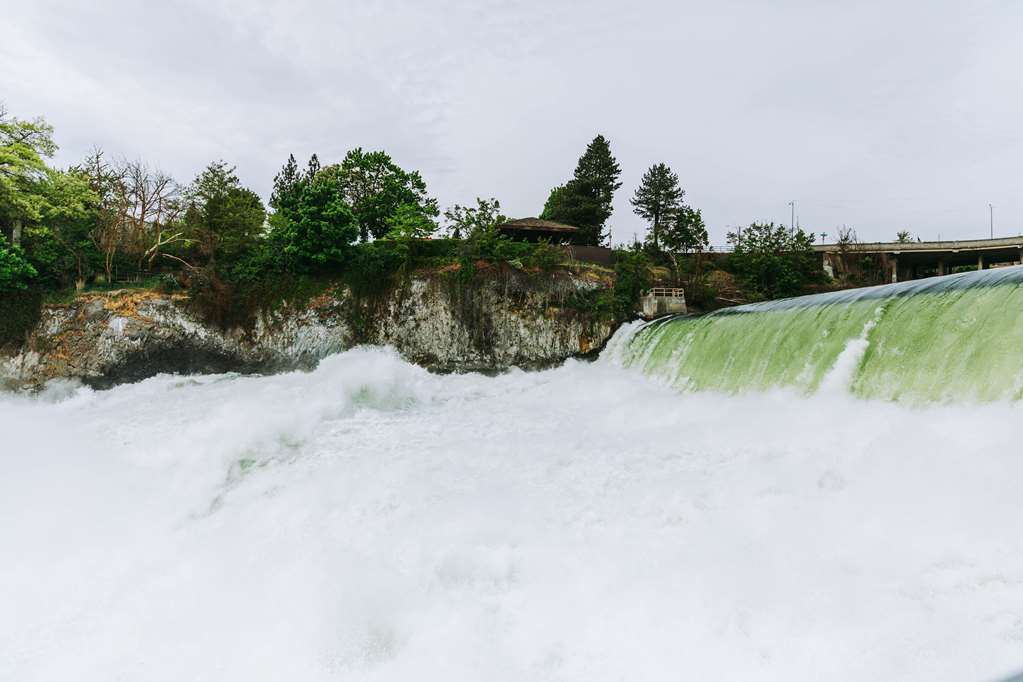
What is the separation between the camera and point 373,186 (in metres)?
29.4

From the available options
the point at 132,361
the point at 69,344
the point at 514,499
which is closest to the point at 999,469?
the point at 514,499

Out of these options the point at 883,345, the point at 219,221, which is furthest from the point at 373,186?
the point at 883,345

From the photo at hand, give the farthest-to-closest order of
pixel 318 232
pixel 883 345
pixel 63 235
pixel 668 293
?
pixel 63 235, pixel 668 293, pixel 318 232, pixel 883 345

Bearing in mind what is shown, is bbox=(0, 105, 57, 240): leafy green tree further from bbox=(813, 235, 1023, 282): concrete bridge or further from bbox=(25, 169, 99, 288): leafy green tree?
bbox=(813, 235, 1023, 282): concrete bridge

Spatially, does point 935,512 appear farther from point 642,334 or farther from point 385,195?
point 385,195

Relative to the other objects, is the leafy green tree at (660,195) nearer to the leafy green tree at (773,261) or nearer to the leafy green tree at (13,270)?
the leafy green tree at (773,261)

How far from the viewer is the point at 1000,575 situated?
2.76 metres

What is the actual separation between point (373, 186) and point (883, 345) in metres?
28.7

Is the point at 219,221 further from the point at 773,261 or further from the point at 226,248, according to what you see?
the point at 773,261

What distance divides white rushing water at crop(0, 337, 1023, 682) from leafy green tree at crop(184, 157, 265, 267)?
14.1m

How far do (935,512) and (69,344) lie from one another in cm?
2347

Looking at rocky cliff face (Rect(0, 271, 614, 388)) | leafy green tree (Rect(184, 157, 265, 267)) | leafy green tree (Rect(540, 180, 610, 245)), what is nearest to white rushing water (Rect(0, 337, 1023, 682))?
rocky cliff face (Rect(0, 271, 614, 388))

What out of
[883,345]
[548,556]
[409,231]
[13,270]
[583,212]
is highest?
[583,212]

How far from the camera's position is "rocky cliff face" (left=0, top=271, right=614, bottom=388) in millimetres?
16609
